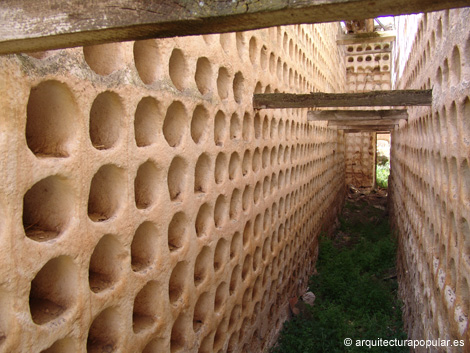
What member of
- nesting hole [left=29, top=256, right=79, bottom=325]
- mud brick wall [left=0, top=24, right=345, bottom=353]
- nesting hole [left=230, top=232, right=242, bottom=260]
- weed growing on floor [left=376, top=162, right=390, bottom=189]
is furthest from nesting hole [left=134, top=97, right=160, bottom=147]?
weed growing on floor [left=376, top=162, right=390, bottom=189]

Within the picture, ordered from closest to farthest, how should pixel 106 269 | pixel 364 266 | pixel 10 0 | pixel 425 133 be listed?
1. pixel 10 0
2. pixel 106 269
3. pixel 425 133
4. pixel 364 266

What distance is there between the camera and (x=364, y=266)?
7121 millimetres

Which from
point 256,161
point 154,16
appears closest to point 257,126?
point 256,161

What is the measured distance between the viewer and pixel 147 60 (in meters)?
2.19

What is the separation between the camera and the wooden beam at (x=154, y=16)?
0.86 metres

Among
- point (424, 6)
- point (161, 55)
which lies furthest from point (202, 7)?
point (161, 55)

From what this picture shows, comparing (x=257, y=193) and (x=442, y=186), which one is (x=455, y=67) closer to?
(x=442, y=186)

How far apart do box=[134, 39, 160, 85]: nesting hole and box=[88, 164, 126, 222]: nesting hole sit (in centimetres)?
58

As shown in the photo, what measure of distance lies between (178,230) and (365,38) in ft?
38.3

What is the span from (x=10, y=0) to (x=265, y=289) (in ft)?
12.9

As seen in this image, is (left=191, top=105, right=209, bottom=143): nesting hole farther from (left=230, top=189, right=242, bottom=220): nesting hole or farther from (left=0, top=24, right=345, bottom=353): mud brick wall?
(left=230, top=189, right=242, bottom=220): nesting hole

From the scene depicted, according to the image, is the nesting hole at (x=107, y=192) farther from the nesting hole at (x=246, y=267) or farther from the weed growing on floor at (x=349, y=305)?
the weed growing on floor at (x=349, y=305)

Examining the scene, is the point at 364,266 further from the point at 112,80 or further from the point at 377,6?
the point at 377,6

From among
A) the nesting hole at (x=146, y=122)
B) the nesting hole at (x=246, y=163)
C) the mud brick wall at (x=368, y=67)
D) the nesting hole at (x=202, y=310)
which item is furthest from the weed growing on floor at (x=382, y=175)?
the nesting hole at (x=146, y=122)
